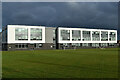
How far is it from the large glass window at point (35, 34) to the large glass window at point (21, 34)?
290 centimetres

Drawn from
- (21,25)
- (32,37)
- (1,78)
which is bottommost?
(1,78)

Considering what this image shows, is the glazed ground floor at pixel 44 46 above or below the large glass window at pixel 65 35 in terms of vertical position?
below

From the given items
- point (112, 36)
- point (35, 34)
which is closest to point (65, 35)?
point (35, 34)

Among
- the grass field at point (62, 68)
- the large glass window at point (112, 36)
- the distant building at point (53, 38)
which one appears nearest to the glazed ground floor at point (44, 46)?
the distant building at point (53, 38)

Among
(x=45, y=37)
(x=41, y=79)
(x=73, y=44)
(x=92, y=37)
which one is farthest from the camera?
(x=92, y=37)

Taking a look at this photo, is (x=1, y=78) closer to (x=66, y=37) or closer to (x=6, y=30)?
(x=6, y=30)

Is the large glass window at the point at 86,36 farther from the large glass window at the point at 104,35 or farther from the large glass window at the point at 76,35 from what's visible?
the large glass window at the point at 104,35

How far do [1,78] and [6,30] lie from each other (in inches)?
2508

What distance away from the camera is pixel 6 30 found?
6844 cm

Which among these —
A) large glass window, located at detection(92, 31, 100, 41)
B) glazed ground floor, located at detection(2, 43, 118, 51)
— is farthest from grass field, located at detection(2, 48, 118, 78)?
large glass window, located at detection(92, 31, 100, 41)

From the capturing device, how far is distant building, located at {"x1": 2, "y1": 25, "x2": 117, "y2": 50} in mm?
68250

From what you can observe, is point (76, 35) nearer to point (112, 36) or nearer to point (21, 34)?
point (112, 36)

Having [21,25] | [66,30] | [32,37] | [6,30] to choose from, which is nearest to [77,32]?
[66,30]

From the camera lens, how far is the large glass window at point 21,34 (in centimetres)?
6831
